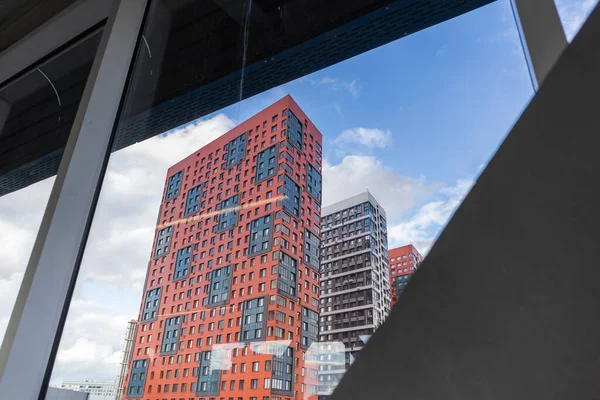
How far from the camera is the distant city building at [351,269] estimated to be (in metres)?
0.77

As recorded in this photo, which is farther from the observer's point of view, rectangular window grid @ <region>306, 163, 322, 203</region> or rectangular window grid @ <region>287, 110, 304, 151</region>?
rectangular window grid @ <region>287, 110, 304, 151</region>

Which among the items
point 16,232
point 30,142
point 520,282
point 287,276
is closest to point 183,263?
point 287,276

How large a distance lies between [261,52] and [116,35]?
0.58m

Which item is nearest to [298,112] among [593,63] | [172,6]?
[593,63]

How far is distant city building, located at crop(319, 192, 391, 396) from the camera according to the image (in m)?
0.77

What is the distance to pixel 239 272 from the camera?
1066 mm

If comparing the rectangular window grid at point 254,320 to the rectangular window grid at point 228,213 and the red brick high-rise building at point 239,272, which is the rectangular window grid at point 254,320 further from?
the rectangular window grid at point 228,213

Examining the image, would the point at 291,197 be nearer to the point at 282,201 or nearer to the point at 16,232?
the point at 282,201

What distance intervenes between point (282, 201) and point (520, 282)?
2.54ft

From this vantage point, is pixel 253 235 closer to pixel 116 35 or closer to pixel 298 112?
pixel 298 112

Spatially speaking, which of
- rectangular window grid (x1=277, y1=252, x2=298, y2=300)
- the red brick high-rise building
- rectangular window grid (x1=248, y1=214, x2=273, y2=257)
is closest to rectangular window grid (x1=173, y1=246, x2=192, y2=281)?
the red brick high-rise building

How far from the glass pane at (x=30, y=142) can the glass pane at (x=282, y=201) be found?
0.30m

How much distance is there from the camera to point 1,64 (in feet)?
7.48

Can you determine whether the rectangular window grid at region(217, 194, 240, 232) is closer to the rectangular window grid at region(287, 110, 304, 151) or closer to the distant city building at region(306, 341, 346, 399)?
the rectangular window grid at region(287, 110, 304, 151)
